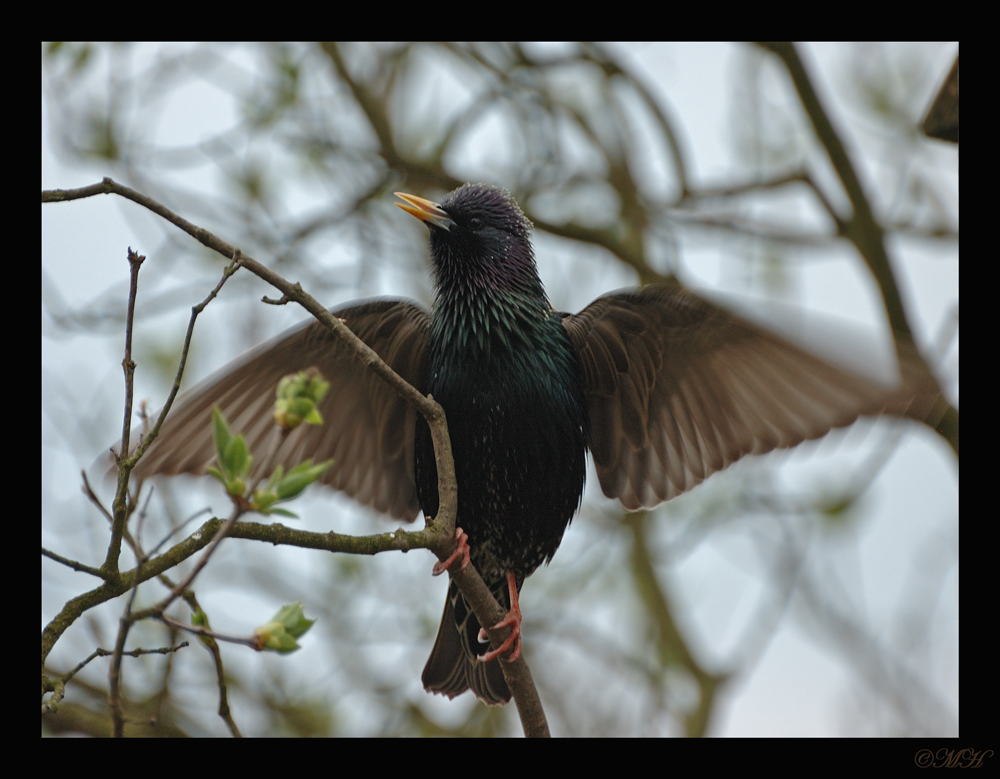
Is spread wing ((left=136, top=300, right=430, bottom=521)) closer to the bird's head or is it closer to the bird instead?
the bird

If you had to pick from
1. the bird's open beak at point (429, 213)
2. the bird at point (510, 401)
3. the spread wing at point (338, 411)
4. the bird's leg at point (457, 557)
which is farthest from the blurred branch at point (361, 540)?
the bird's open beak at point (429, 213)

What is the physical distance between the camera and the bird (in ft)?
10.4

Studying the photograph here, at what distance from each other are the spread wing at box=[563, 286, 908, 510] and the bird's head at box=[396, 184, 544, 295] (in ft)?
1.05

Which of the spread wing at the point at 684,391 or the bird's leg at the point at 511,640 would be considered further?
the spread wing at the point at 684,391

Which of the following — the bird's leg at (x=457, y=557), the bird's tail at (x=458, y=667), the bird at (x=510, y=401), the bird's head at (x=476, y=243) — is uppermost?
the bird's head at (x=476, y=243)

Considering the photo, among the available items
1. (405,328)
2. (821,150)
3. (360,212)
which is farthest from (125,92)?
(821,150)

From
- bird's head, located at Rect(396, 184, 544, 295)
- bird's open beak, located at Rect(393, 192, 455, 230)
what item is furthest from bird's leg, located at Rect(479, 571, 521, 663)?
bird's open beak, located at Rect(393, 192, 455, 230)

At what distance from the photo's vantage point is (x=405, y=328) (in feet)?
11.6

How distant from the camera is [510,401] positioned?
3121 millimetres

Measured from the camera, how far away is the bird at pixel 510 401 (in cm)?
316

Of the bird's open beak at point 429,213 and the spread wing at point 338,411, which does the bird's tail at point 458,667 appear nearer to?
the spread wing at point 338,411

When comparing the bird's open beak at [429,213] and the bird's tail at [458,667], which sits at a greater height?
the bird's open beak at [429,213]
